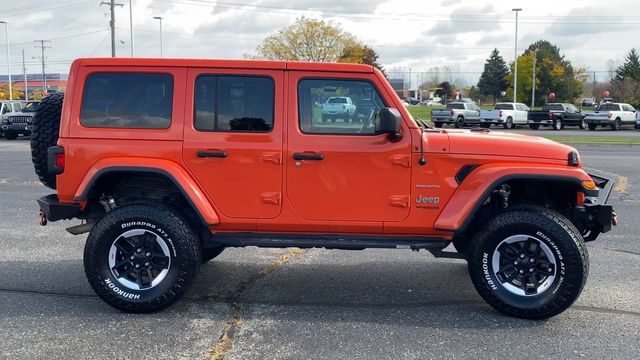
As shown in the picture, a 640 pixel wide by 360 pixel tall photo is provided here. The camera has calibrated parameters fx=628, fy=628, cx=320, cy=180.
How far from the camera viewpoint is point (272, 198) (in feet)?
16.4

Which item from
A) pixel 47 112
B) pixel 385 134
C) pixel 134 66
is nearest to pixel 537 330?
pixel 385 134

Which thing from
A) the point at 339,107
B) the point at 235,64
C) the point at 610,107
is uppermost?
the point at 235,64

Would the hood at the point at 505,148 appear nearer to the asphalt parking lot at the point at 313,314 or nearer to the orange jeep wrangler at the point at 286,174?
the orange jeep wrangler at the point at 286,174

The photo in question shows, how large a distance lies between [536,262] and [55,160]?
386 centimetres

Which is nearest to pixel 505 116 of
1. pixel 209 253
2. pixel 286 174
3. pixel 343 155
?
pixel 209 253

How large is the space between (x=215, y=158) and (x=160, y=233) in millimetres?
732

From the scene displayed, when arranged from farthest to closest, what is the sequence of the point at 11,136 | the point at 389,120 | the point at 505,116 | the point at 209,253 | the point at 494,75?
the point at 494,75 < the point at 505,116 < the point at 11,136 < the point at 209,253 < the point at 389,120

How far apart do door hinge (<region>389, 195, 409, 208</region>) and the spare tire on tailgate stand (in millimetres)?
2858

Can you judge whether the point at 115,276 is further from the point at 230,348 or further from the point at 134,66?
the point at 134,66

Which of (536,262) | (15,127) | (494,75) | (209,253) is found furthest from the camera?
(494,75)

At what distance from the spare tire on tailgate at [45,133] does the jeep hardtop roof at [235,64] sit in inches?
22.8

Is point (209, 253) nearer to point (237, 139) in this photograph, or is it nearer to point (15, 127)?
point (237, 139)

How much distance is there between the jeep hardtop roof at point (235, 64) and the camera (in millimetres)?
5004

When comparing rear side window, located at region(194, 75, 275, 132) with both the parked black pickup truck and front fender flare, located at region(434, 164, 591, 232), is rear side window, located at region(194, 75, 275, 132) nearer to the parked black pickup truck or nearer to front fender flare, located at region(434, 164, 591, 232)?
front fender flare, located at region(434, 164, 591, 232)
